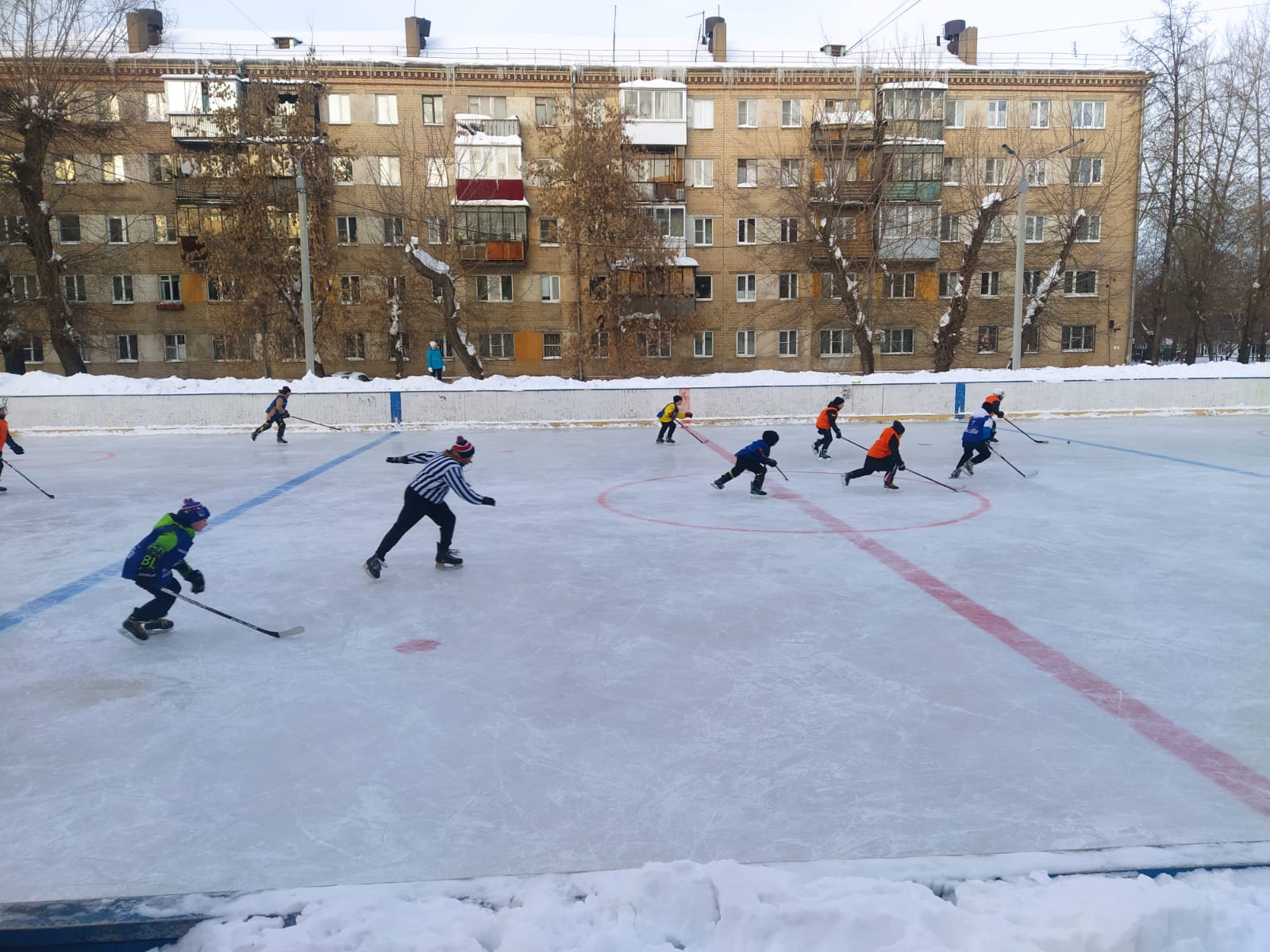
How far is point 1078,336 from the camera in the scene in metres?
36.8

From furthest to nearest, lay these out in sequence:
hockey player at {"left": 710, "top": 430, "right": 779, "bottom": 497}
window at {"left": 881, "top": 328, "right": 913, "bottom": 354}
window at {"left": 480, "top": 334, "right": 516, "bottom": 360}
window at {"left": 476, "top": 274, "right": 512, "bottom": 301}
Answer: window at {"left": 881, "top": 328, "right": 913, "bottom": 354} < window at {"left": 480, "top": 334, "right": 516, "bottom": 360} < window at {"left": 476, "top": 274, "right": 512, "bottom": 301} < hockey player at {"left": 710, "top": 430, "right": 779, "bottom": 497}

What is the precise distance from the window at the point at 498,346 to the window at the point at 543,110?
839cm

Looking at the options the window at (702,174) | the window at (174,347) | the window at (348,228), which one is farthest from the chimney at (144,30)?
the window at (702,174)

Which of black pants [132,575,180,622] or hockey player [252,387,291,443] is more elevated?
hockey player [252,387,291,443]

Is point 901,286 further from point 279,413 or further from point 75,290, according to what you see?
point 75,290

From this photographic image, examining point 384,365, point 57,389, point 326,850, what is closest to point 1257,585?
point 326,850

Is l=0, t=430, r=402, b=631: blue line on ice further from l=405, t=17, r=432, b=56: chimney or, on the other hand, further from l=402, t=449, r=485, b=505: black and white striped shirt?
l=405, t=17, r=432, b=56: chimney

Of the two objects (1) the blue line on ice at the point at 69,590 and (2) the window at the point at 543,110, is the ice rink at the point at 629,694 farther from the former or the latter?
(2) the window at the point at 543,110

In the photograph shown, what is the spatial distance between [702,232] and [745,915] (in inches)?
1388

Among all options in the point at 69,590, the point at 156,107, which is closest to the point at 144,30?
the point at 156,107

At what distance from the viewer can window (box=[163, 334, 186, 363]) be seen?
34469 mm

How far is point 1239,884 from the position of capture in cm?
262

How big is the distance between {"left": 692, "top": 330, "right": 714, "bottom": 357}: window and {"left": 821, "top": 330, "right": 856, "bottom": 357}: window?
4.56 m

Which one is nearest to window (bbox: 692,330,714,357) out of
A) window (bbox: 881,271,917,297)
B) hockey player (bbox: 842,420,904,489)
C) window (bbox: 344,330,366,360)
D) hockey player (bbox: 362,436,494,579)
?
window (bbox: 881,271,917,297)
